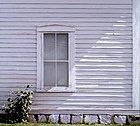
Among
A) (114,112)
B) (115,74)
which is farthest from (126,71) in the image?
(114,112)

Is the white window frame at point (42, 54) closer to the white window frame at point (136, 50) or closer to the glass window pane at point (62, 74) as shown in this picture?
the glass window pane at point (62, 74)

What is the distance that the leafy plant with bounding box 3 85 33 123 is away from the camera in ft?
30.8

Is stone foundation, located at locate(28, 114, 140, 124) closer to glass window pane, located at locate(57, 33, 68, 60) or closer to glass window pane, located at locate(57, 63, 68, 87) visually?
glass window pane, located at locate(57, 63, 68, 87)

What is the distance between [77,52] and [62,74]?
2.60 ft

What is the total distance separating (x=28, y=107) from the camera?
374 inches

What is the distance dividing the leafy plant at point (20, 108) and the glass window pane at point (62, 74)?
932 millimetres

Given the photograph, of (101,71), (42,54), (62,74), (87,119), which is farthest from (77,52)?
(87,119)

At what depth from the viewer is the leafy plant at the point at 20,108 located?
9.39 meters

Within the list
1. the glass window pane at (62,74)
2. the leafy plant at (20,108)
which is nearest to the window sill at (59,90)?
the glass window pane at (62,74)

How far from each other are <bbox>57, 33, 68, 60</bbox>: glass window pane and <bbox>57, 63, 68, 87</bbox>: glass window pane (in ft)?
0.77

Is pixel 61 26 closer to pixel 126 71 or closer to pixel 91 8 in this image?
pixel 91 8

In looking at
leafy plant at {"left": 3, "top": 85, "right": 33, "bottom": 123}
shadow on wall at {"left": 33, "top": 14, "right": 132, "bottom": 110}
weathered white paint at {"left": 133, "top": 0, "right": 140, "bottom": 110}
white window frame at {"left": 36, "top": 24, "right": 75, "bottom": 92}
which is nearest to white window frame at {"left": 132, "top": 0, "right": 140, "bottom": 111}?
weathered white paint at {"left": 133, "top": 0, "right": 140, "bottom": 110}

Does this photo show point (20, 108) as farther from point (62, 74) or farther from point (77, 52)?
point (77, 52)

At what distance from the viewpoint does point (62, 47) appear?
387 inches
